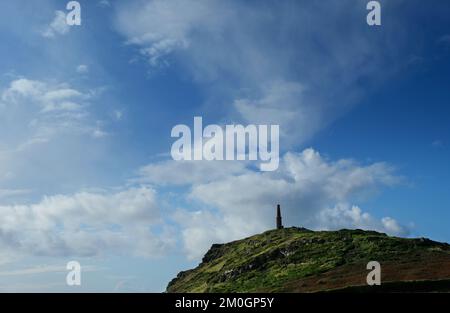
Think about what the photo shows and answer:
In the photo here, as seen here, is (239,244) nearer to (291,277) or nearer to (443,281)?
(291,277)

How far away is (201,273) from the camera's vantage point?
13850 centimetres

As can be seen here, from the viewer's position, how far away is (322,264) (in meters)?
94.4

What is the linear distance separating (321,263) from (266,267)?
1787cm

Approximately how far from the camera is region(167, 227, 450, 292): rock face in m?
69.7

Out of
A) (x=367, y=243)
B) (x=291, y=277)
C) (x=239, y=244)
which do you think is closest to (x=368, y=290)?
(x=291, y=277)

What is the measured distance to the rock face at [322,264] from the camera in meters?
69.7
